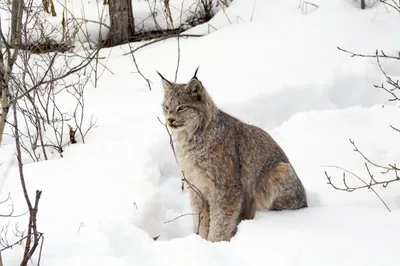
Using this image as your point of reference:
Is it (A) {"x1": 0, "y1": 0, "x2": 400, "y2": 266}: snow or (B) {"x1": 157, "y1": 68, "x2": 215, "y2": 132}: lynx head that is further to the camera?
(B) {"x1": 157, "y1": 68, "x2": 215, "y2": 132}: lynx head

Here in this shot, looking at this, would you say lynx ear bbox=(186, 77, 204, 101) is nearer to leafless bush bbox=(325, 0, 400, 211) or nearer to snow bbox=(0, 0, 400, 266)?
snow bbox=(0, 0, 400, 266)

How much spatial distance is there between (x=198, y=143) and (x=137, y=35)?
17.9ft

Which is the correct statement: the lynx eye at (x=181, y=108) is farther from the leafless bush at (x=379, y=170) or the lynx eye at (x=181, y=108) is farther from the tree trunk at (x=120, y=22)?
the tree trunk at (x=120, y=22)

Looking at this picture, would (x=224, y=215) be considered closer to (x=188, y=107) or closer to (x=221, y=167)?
(x=221, y=167)

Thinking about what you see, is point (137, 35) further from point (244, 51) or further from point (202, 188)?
point (202, 188)

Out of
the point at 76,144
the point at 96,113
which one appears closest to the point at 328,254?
the point at 76,144

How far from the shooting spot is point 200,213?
486 cm

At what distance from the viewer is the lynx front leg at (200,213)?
489 cm

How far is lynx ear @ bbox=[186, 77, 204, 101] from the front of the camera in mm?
4711

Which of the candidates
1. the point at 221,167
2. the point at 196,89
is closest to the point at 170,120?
the point at 196,89

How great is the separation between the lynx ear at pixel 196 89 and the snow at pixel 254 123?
0.95m

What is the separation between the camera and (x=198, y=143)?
479 cm

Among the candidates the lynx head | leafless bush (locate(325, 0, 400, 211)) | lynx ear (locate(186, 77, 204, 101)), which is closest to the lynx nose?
the lynx head

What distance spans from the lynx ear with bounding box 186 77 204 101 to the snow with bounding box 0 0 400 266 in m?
0.95
